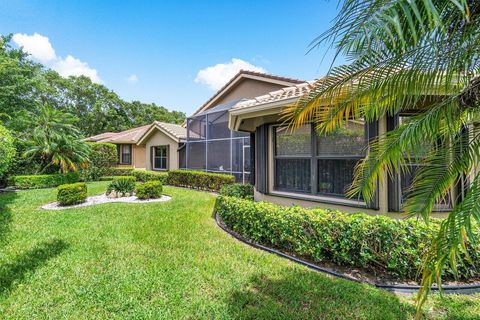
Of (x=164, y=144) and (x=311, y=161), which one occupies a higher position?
(x=164, y=144)

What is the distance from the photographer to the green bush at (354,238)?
13.0 feet

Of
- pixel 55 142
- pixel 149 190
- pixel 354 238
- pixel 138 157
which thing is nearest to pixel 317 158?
pixel 354 238

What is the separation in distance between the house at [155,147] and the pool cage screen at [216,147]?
109 centimetres

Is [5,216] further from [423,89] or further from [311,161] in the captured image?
[423,89]

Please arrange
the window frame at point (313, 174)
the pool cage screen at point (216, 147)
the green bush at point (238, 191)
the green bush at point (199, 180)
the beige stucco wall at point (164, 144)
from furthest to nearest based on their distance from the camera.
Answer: the beige stucco wall at point (164, 144), the pool cage screen at point (216, 147), the green bush at point (199, 180), the green bush at point (238, 191), the window frame at point (313, 174)

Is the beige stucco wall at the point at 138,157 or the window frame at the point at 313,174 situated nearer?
the window frame at the point at 313,174

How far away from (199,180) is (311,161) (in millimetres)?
9517

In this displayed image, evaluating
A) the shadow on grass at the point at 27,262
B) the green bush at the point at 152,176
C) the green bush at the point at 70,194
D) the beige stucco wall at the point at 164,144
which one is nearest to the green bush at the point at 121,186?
the green bush at the point at 70,194

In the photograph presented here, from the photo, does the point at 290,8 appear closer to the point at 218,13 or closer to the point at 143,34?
the point at 218,13

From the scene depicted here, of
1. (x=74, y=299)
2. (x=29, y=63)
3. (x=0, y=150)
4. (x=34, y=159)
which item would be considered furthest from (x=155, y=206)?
(x=29, y=63)

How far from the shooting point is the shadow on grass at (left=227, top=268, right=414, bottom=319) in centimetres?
318

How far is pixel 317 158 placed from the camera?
6.44 m

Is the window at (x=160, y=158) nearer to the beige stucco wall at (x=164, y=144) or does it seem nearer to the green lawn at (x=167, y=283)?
the beige stucco wall at (x=164, y=144)

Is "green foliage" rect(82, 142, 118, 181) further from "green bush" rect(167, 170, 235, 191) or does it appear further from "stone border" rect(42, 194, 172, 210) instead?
"stone border" rect(42, 194, 172, 210)
